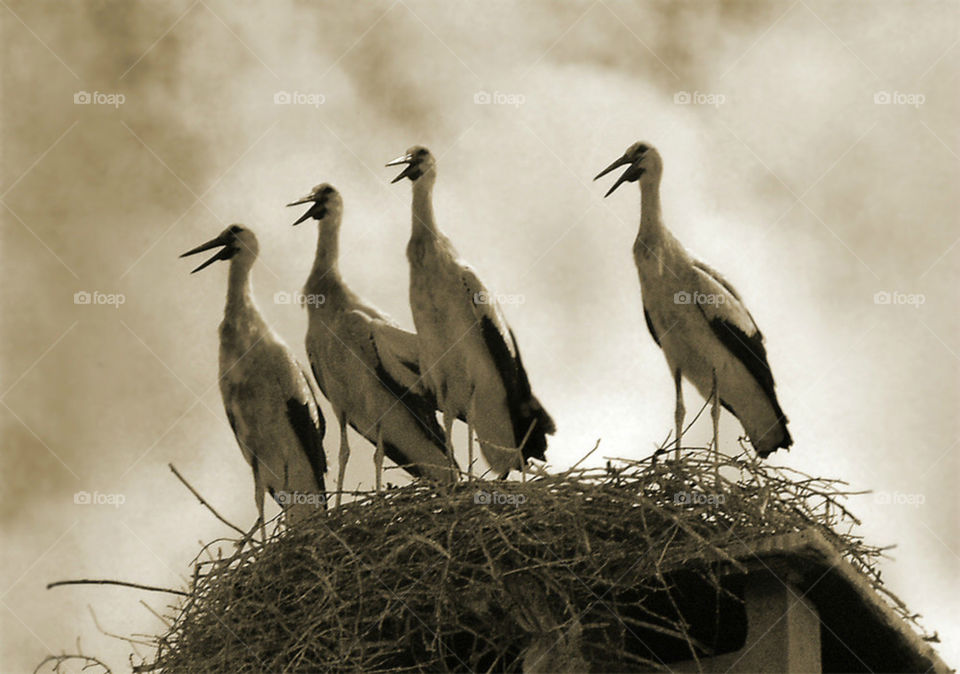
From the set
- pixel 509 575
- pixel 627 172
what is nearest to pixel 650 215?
pixel 627 172

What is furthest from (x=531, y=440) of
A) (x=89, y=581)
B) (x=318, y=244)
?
(x=89, y=581)

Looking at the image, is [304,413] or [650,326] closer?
[650,326]

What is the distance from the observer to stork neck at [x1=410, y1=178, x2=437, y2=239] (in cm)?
692

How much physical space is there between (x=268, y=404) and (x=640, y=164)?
1.90m

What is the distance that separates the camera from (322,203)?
290 inches

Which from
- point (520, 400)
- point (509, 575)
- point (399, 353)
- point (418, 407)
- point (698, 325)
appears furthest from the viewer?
point (418, 407)

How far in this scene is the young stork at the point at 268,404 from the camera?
7215mm

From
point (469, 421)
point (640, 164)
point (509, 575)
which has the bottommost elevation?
point (509, 575)

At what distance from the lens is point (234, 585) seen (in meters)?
5.43

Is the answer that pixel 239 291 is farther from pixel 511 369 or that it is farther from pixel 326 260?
pixel 511 369

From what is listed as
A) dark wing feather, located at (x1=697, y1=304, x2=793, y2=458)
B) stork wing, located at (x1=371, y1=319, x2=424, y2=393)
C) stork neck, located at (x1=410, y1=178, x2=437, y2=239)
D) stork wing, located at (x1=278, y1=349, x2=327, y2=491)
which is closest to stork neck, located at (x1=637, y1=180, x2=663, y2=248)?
dark wing feather, located at (x1=697, y1=304, x2=793, y2=458)

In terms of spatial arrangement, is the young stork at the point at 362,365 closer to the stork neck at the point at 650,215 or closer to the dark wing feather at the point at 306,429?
the dark wing feather at the point at 306,429

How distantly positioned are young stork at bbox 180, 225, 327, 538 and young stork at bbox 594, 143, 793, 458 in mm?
1571

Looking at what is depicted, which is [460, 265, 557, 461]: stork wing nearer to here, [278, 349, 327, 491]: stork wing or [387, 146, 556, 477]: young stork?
[387, 146, 556, 477]: young stork
